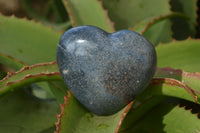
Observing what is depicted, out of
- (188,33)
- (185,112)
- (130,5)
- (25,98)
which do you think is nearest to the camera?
(185,112)

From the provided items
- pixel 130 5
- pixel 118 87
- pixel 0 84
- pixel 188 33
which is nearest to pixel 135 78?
pixel 118 87

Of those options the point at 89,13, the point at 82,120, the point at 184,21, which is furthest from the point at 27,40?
the point at 184,21

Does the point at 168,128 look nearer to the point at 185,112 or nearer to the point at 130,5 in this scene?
the point at 185,112

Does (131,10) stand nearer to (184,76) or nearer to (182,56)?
(182,56)

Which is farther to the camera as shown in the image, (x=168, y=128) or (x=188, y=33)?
(x=188, y=33)

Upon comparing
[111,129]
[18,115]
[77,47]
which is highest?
[77,47]

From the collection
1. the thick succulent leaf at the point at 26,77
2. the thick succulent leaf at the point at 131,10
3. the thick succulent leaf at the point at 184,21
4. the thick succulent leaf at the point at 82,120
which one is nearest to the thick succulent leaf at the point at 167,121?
the thick succulent leaf at the point at 82,120

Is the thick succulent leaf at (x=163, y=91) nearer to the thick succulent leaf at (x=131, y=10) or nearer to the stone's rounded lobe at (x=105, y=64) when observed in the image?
the stone's rounded lobe at (x=105, y=64)

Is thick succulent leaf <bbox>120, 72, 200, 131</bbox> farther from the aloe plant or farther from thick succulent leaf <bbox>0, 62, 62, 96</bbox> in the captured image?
thick succulent leaf <bbox>0, 62, 62, 96</bbox>
